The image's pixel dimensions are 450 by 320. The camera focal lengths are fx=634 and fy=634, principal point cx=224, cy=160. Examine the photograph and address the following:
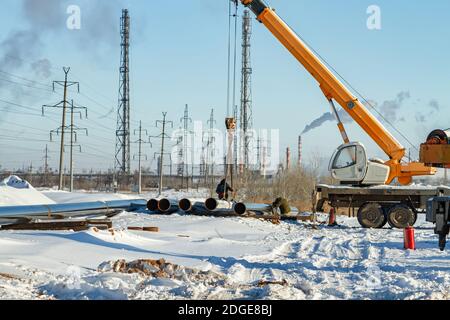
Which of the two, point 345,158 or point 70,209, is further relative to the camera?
point 345,158

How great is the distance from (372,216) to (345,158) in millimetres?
2112

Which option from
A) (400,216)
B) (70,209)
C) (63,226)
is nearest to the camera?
(63,226)

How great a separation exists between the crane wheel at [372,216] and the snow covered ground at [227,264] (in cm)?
202

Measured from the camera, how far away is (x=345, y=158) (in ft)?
69.6

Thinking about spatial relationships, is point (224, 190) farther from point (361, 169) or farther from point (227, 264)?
point (227, 264)

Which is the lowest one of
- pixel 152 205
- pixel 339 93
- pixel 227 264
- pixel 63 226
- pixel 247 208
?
pixel 227 264

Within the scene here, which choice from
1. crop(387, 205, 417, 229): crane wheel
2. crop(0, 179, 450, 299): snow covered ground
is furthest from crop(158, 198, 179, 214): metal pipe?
crop(387, 205, 417, 229): crane wheel

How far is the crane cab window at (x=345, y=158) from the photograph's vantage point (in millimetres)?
21000

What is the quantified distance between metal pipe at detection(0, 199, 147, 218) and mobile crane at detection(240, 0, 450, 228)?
698 cm

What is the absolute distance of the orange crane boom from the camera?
837 inches

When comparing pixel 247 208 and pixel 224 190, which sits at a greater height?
pixel 224 190

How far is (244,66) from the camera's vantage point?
130 ft

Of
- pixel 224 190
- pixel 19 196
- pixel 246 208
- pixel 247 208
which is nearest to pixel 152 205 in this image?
pixel 224 190
